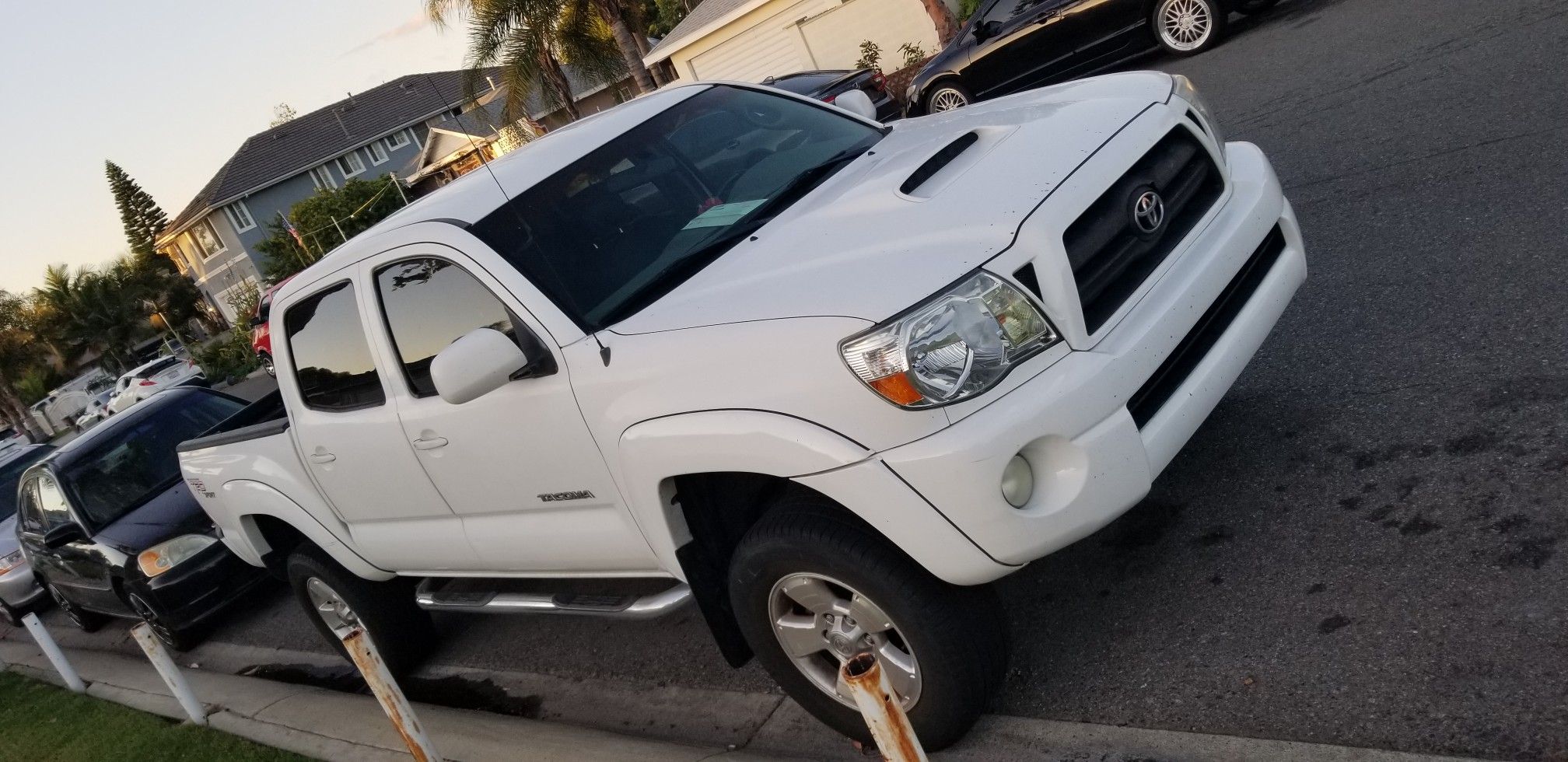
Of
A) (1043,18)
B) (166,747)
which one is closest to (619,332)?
(166,747)

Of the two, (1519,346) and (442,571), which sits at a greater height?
(442,571)

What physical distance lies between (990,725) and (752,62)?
26.4 meters

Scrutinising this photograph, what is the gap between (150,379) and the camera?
125 ft

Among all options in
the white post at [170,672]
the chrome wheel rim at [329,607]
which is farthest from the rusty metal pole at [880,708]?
the white post at [170,672]

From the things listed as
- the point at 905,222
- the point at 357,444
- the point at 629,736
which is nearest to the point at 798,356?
the point at 905,222

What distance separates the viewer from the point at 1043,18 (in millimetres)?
13711

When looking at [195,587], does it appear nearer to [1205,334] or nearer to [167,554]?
[167,554]

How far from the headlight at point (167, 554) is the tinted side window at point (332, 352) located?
3.94 m

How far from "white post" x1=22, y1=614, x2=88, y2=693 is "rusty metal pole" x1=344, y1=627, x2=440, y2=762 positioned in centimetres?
534

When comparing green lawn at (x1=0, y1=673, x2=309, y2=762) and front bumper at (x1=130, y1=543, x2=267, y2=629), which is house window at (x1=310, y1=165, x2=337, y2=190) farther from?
front bumper at (x1=130, y1=543, x2=267, y2=629)

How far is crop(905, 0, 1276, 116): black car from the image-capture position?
42.8 ft

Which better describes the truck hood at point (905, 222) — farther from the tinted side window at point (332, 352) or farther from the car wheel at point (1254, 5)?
the car wheel at point (1254, 5)

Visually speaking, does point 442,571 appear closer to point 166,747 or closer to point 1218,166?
point 166,747

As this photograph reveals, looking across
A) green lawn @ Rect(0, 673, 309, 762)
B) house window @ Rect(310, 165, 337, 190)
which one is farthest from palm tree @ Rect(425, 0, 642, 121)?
house window @ Rect(310, 165, 337, 190)
